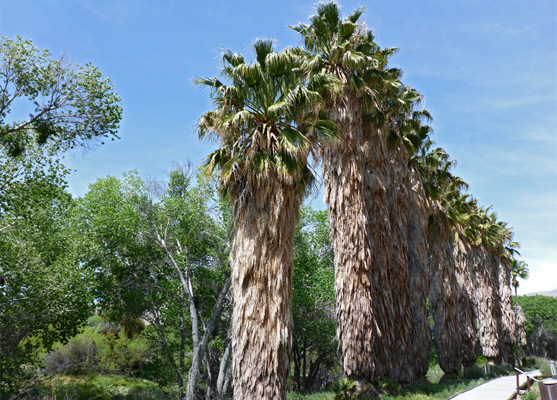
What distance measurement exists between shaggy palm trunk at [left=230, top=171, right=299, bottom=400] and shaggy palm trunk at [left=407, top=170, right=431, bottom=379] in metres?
11.9

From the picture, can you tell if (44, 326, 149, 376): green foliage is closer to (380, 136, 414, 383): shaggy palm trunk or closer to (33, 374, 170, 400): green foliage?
(33, 374, 170, 400): green foliage

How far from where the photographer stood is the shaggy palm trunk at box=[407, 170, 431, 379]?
19766mm

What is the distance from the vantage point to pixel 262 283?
31.6ft

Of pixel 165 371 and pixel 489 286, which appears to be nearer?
pixel 165 371

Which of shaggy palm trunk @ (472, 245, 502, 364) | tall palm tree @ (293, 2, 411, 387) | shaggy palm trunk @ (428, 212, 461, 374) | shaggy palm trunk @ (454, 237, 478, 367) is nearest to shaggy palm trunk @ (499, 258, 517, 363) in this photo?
shaggy palm trunk @ (472, 245, 502, 364)

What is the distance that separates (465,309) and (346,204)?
48.6 feet

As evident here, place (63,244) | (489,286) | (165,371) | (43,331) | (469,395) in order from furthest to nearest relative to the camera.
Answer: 1. (489,286)
2. (165,371)
3. (63,244)
4. (43,331)
5. (469,395)

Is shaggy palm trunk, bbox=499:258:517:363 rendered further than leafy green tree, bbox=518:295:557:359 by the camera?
No

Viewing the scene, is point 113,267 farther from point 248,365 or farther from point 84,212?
point 248,365

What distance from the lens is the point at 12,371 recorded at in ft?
55.6

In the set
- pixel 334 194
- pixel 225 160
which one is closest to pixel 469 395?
pixel 334 194

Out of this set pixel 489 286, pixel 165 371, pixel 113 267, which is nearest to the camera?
pixel 113 267

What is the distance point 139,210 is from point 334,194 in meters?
11.8

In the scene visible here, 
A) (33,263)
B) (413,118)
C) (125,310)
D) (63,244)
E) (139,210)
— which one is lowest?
(125,310)
